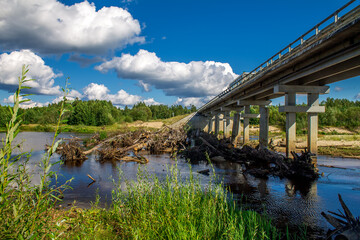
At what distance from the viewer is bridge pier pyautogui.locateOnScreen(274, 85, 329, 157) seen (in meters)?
15.8

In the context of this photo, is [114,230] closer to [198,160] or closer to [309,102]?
[198,160]

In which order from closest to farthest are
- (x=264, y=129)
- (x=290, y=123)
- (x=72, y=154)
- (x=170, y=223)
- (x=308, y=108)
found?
(x=170, y=223) → (x=308, y=108) → (x=290, y=123) → (x=72, y=154) → (x=264, y=129)

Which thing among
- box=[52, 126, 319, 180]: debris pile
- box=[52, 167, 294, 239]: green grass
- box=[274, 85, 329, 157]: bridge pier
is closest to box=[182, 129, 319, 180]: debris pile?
box=[52, 126, 319, 180]: debris pile

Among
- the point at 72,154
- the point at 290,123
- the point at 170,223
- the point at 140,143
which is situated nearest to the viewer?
the point at 170,223

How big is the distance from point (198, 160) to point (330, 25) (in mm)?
11836

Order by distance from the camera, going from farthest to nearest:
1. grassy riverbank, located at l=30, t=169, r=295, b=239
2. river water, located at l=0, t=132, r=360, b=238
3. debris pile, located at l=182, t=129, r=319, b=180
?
debris pile, located at l=182, t=129, r=319, b=180 → river water, located at l=0, t=132, r=360, b=238 → grassy riverbank, located at l=30, t=169, r=295, b=239

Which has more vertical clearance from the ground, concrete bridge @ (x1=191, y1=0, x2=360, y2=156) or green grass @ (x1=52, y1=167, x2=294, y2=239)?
concrete bridge @ (x1=191, y1=0, x2=360, y2=156)

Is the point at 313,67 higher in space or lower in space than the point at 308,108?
higher

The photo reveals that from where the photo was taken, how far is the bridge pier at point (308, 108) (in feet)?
51.9

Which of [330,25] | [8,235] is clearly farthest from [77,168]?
[330,25]

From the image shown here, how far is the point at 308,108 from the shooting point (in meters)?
15.7

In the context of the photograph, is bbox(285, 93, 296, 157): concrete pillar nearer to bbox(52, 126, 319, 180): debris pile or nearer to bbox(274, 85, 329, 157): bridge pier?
bbox(274, 85, 329, 157): bridge pier

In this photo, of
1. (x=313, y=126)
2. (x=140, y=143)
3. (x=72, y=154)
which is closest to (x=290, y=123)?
(x=313, y=126)

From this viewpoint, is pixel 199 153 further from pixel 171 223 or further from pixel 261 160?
pixel 171 223
